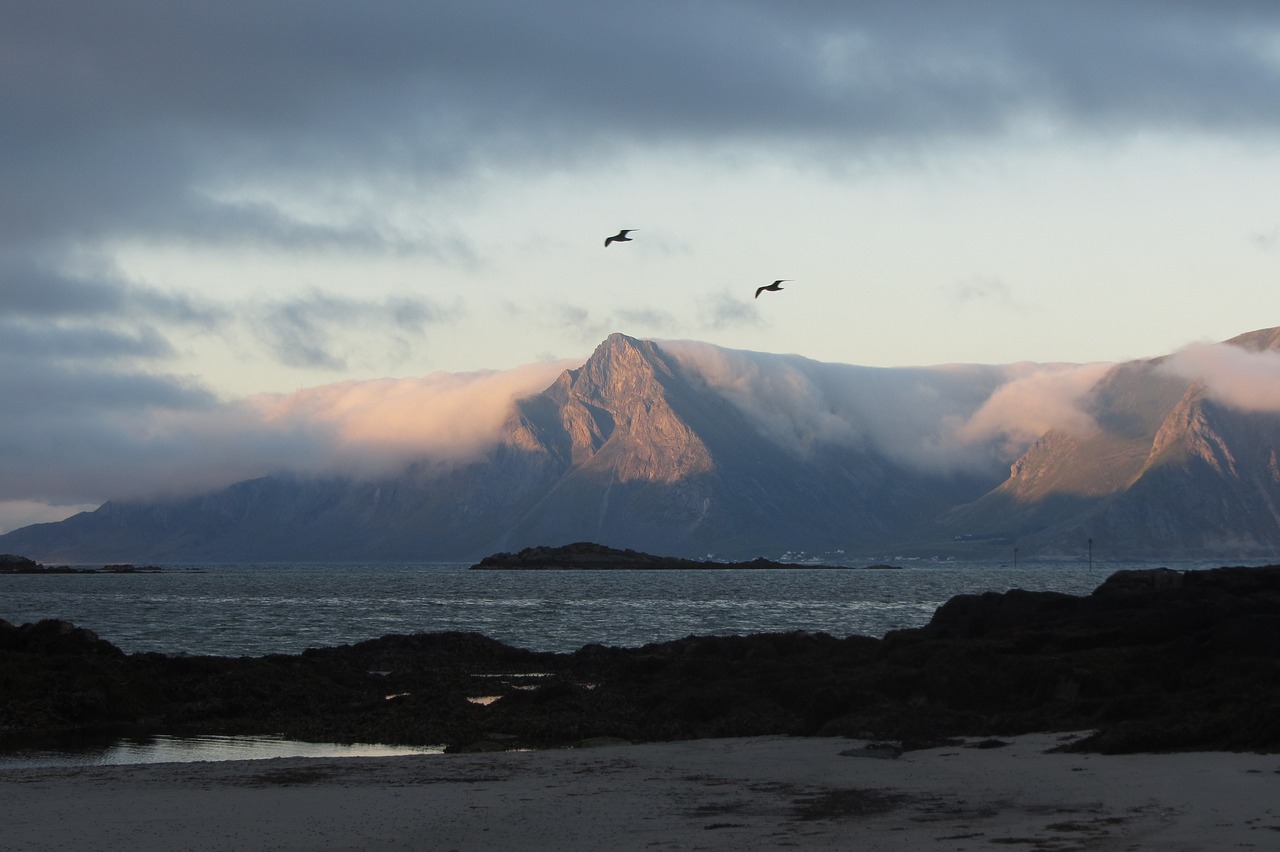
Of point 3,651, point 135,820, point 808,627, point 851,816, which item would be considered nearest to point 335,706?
point 3,651

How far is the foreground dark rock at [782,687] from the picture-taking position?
116 feet

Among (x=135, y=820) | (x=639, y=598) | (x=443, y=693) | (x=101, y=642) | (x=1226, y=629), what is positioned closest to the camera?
(x=135, y=820)

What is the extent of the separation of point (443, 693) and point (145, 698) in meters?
10.1

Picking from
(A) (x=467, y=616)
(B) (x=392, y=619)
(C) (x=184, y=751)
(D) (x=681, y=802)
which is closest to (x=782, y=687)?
(D) (x=681, y=802)

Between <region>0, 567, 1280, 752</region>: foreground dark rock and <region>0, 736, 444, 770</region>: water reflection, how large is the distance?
4.87ft

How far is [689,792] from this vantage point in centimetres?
2764

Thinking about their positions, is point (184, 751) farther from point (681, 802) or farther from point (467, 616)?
point (467, 616)

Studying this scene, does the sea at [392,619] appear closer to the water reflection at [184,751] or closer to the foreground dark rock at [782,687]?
the water reflection at [184,751]

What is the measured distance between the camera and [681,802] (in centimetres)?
2631

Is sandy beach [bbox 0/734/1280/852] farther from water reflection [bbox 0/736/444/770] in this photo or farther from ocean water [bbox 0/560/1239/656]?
ocean water [bbox 0/560/1239/656]

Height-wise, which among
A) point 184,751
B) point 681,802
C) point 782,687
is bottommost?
point 184,751

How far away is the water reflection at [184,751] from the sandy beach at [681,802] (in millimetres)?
2784

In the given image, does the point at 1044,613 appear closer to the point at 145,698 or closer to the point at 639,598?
the point at 145,698

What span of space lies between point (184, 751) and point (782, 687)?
17456 mm
